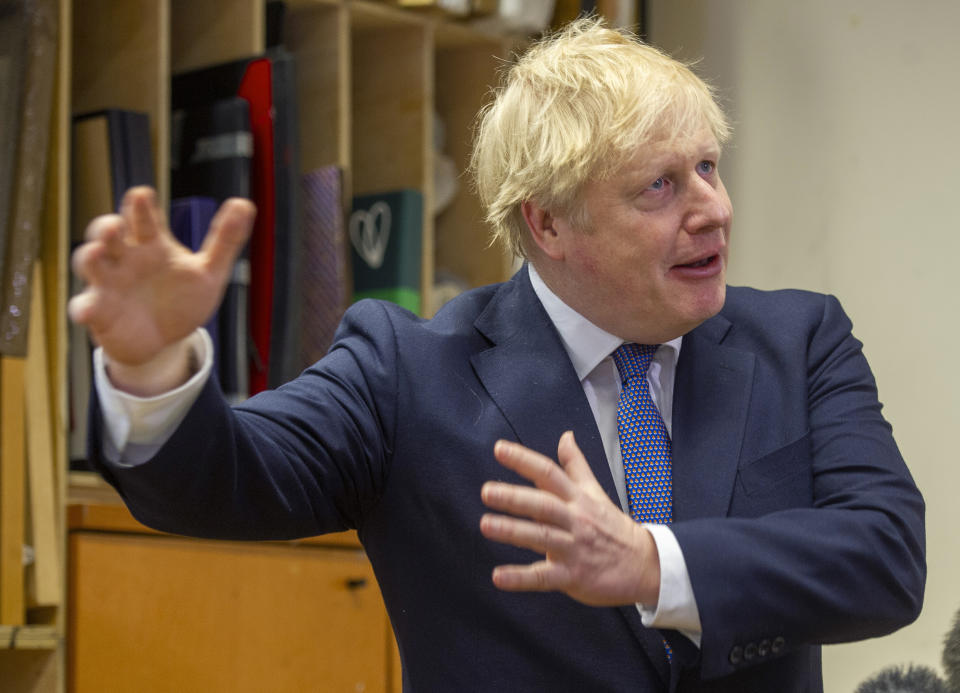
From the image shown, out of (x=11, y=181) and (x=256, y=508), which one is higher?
(x=11, y=181)

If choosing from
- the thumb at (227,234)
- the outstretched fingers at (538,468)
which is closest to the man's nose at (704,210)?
the outstretched fingers at (538,468)

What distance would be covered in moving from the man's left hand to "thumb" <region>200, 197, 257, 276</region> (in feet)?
0.81

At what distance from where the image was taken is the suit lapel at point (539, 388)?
1172 mm

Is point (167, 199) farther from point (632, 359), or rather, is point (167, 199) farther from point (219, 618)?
point (632, 359)

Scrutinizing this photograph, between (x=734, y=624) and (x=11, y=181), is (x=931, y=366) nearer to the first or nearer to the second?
(x=734, y=624)

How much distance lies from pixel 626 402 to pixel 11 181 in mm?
1133

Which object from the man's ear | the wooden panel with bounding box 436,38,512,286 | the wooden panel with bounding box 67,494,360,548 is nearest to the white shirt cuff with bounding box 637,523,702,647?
the man's ear

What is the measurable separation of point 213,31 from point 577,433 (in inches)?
55.7

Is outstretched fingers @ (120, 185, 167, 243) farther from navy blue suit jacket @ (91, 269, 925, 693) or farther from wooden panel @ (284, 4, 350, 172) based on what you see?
wooden panel @ (284, 4, 350, 172)

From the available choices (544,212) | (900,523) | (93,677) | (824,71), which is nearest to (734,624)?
(900,523)

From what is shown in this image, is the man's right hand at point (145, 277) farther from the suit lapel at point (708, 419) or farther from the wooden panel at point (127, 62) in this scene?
the wooden panel at point (127, 62)

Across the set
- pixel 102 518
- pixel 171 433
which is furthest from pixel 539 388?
pixel 102 518

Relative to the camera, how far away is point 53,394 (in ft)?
6.28

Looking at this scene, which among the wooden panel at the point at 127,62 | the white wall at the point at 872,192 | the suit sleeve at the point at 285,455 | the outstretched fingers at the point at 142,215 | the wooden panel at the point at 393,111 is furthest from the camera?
the wooden panel at the point at 393,111
